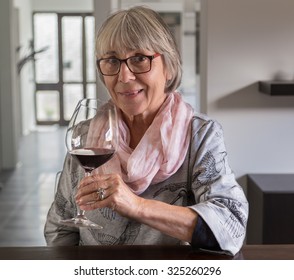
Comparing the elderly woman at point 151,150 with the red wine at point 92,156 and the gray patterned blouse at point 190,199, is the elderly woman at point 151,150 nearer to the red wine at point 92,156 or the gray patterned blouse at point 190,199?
the gray patterned blouse at point 190,199

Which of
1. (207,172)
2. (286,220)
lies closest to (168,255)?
(207,172)

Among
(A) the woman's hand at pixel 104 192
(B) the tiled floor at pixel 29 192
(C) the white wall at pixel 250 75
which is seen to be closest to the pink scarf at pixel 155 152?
(A) the woman's hand at pixel 104 192

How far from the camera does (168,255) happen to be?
96cm

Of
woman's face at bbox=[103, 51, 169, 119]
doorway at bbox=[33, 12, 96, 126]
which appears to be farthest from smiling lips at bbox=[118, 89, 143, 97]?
doorway at bbox=[33, 12, 96, 126]

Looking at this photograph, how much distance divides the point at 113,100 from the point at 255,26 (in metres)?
2.00

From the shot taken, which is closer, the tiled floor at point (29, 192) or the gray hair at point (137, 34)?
the gray hair at point (137, 34)

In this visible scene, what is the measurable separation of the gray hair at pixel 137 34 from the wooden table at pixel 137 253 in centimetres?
43

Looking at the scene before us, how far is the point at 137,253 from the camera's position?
98 centimetres

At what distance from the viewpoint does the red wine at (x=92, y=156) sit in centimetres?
102

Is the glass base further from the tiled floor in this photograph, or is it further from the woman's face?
the tiled floor

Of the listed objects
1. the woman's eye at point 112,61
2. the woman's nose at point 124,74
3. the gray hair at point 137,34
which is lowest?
the woman's nose at point 124,74

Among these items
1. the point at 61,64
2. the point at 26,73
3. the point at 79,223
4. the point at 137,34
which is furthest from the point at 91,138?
the point at 61,64

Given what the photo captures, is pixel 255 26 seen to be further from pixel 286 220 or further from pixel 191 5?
pixel 191 5

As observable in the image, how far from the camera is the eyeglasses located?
1178 millimetres
